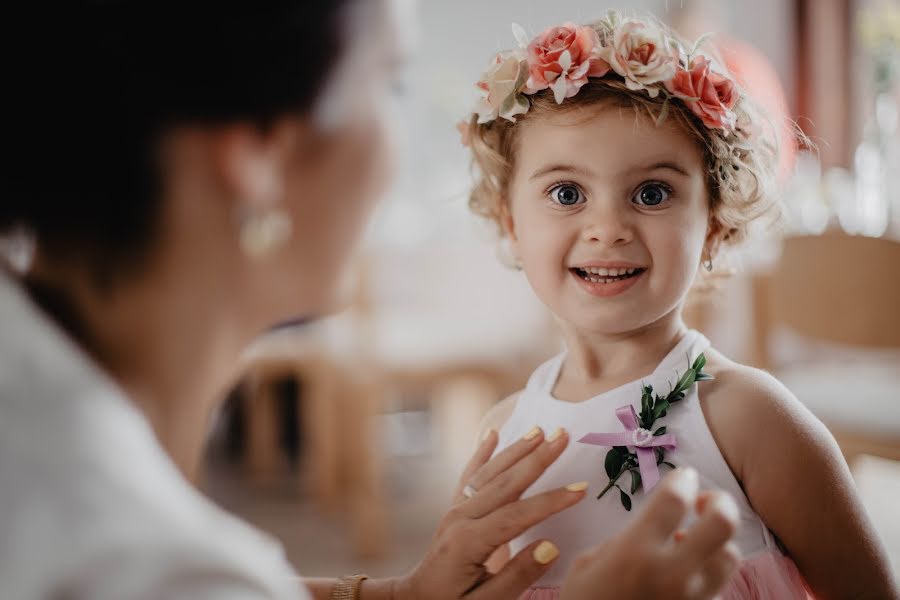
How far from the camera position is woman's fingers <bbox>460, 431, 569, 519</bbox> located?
899 mm

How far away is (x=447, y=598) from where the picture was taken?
914 millimetres

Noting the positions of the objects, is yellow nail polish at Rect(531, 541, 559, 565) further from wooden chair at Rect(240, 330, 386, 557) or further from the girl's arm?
wooden chair at Rect(240, 330, 386, 557)

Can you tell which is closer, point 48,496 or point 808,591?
point 48,496

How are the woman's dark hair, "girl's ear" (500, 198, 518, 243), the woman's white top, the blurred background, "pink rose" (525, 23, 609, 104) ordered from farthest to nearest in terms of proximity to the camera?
the blurred background < "girl's ear" (500, 198, 518, 243) < "pink rose" (525, 23, 609, 104) < the woman's dark hair < the woman's white top

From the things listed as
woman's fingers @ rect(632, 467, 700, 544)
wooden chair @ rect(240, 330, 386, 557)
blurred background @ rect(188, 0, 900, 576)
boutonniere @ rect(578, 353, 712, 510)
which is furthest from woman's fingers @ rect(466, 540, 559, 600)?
wooden chair @ rect(240, 330, 386, 557)

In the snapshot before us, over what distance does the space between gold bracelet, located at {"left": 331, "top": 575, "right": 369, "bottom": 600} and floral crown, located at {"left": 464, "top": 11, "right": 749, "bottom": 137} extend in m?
0.54

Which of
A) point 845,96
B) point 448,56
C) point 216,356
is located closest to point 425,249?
point 448,56

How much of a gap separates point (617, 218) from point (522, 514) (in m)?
0.31

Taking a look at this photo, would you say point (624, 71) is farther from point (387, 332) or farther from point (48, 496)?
point (387, 332)

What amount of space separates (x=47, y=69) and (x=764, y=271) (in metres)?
2.80

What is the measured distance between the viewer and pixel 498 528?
89cm

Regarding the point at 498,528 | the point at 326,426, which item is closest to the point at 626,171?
Answer: the point at 498,528

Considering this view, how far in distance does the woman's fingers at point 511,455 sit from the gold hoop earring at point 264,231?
0.35 metres

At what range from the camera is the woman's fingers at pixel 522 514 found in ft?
2.89
